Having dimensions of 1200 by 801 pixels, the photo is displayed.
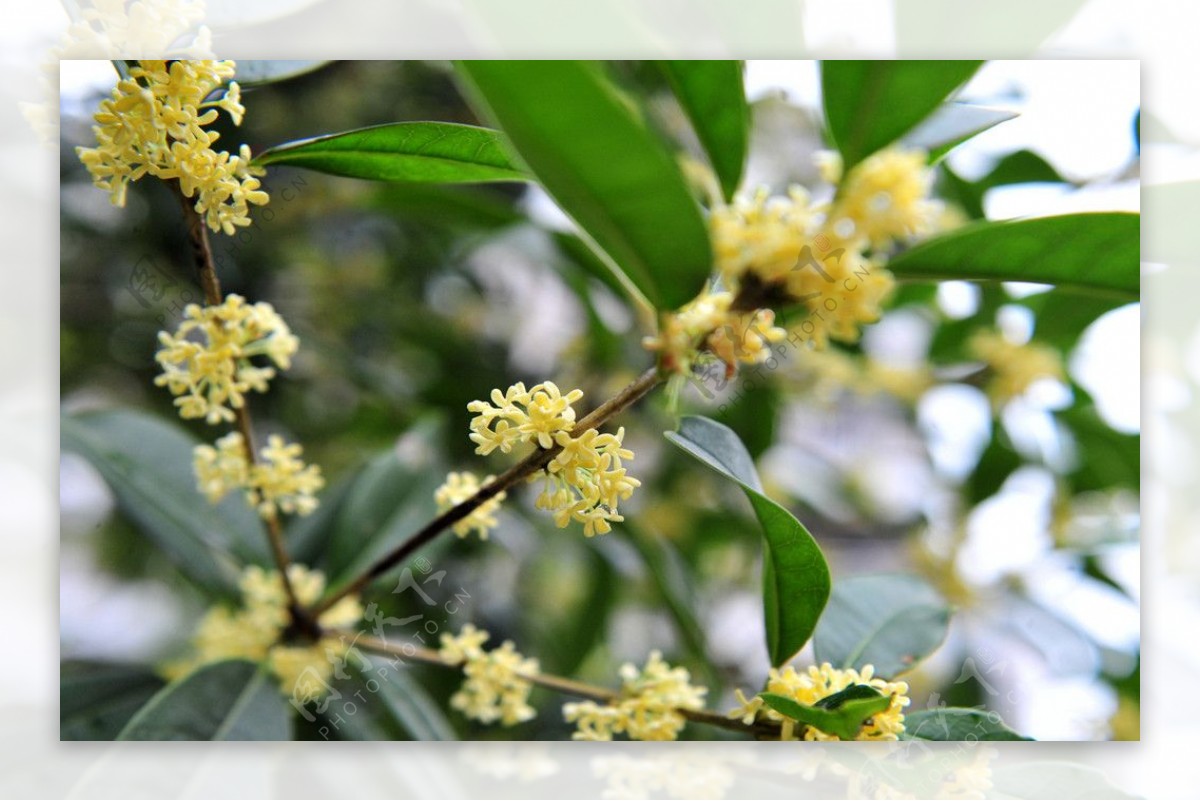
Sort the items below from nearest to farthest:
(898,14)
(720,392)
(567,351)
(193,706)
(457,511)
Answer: (457,511)
(193,706)
(898,14)
(720,392)
(567,351)

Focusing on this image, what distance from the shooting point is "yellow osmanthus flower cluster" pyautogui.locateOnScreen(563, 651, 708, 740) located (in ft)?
3.64

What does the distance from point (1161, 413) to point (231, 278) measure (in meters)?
1.49

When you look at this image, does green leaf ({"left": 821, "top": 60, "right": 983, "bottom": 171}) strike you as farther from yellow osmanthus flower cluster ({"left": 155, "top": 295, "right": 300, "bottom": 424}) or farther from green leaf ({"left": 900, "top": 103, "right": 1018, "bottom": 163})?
yellow osmanthus flower cluster ({"left": 155, "top": 295, "right": 300, "bottom": 424})

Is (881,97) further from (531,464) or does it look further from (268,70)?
(268,70)

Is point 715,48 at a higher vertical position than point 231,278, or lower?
higher

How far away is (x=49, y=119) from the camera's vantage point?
1.14 meters

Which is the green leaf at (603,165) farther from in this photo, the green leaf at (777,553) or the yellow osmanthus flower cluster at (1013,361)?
the yellow osmanthus flower cluster at (1013,361)

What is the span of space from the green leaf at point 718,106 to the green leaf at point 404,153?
177mm

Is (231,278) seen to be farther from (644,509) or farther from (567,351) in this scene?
(644,509)

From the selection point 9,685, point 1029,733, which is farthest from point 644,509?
point 9,685

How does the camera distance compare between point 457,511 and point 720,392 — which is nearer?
point 457,511

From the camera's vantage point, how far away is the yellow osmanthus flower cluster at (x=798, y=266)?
0.90 m

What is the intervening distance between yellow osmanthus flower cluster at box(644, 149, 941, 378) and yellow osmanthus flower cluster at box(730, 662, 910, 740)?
32 centimetres

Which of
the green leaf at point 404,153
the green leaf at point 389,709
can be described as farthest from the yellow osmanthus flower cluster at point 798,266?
the green leaf at point 389,709
